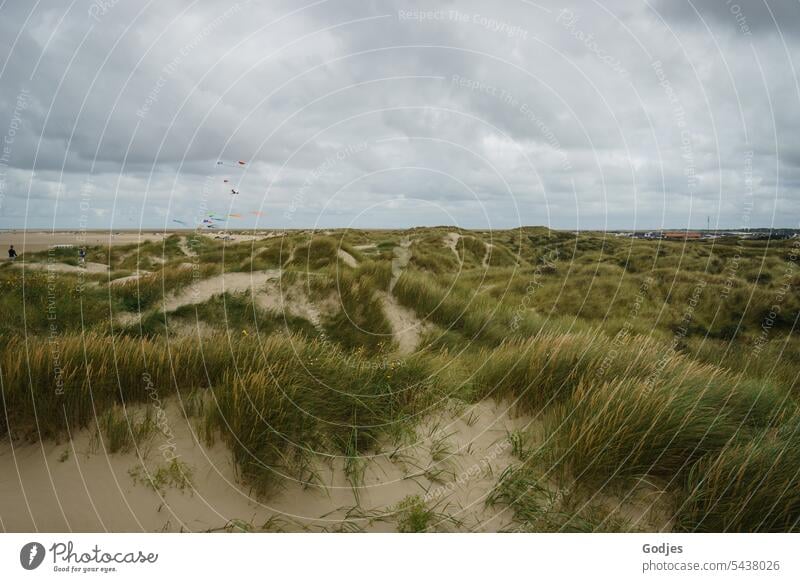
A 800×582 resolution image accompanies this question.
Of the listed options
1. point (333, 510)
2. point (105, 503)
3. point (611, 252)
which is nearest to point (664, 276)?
point (611, 252)

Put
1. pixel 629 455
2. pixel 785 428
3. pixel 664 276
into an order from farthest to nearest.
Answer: pixel 664 276 < pixel 785 428 < pixel 629 455

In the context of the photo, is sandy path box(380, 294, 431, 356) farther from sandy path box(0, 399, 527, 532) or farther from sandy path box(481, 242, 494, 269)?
sandy path box(481, 242, 494, 269)

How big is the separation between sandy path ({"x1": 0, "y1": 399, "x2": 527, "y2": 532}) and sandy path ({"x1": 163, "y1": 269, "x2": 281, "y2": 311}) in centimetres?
460

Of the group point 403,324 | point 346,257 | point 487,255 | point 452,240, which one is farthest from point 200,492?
point 487,255

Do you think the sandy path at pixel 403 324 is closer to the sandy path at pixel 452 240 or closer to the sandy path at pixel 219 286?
the sandy path at pixel 219 286

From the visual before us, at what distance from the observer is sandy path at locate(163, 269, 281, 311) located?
800cm

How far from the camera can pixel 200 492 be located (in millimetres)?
3107

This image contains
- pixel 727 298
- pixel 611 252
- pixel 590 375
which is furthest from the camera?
pixel 611 252

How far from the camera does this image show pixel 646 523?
306cm

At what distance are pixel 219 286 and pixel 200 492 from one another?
6272 mm

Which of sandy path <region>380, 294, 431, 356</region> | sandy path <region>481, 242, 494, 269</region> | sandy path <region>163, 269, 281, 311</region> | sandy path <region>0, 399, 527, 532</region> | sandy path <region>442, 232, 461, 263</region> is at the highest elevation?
sandy path <region>442, 232, 461, 263</region>

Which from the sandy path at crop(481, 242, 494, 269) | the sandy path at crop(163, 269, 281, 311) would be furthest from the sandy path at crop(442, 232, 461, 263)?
the sandy path at crop(163, 269, 281, 311)

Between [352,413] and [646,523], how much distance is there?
2.41 meters
